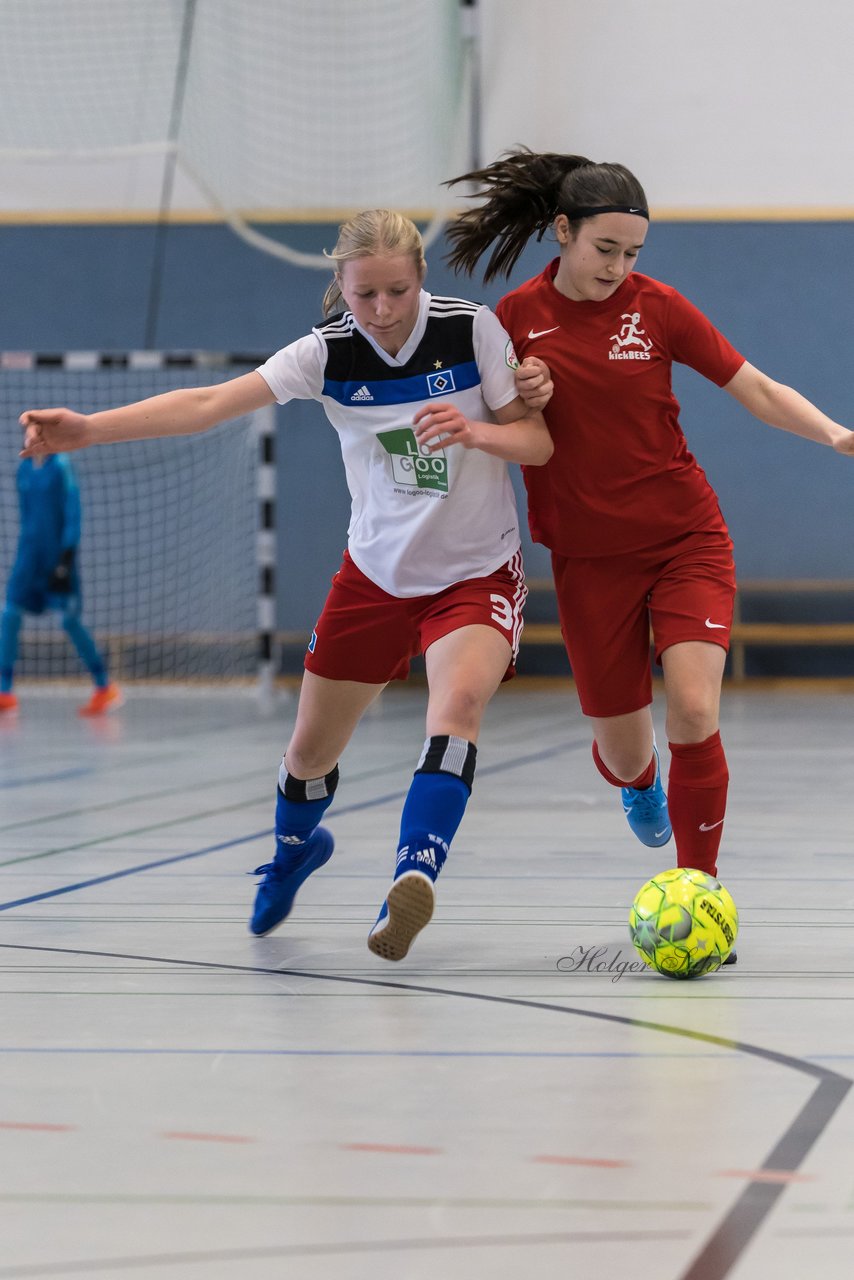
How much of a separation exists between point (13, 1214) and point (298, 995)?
1249mm

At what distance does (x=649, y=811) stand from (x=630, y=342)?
1.36 meters

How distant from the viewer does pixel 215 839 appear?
5.57 meters

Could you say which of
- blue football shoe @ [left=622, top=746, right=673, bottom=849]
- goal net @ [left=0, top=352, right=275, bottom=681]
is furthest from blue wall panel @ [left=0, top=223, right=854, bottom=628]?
blue football shoe @ [left=622, top=746, right=673, bottom=849]

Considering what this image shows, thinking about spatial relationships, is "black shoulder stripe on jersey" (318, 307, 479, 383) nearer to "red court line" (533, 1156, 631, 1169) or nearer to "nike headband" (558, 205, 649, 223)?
"nike headband" (558, 205, 649, 223)

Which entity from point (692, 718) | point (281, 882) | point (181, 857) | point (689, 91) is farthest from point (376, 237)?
point (689, 91)

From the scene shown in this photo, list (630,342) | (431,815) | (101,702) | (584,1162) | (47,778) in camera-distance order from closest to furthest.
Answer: (584,1162), (431,815), (630,342), (47,778), (101,702)

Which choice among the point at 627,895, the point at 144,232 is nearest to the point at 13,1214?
the point at 627,895

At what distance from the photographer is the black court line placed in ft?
6.19

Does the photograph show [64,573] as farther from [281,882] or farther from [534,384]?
[534,384]

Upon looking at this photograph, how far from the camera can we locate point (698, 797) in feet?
12.0

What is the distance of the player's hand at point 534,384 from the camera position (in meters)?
3.59

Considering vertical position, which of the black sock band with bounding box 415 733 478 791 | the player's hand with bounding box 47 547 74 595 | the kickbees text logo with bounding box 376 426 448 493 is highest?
the kickbees text logo with bounding box 376 426 448 493

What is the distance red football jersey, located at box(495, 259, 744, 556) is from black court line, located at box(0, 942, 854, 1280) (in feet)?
3.70

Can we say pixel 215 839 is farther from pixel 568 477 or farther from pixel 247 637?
pixel 247 637
